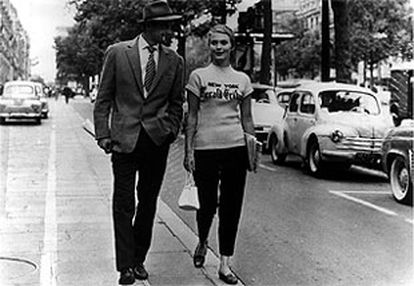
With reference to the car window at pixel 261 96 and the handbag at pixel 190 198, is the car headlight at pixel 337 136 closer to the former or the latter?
the car window at pixel 261 96

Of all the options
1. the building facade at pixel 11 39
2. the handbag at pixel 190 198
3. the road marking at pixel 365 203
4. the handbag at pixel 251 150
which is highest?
the building facade at pixel 11 39

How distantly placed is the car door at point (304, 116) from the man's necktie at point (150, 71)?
8277 millimetres

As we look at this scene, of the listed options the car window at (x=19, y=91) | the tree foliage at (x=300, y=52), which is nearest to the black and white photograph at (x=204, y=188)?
the car window at (x=19, y=91)

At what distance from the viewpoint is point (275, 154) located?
14.9 metres

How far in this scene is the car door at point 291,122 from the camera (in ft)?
46.0

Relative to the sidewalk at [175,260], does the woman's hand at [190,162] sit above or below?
above

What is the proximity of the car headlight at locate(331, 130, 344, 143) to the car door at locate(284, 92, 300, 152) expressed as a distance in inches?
60.3

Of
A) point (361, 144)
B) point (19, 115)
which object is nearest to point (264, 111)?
point (361, 144)

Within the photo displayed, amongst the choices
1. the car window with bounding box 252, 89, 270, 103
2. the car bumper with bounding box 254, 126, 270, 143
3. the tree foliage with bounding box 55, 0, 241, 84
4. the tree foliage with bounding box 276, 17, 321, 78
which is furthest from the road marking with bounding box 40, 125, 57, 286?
the tree foliage with bounding box 276, 17, 321, 78

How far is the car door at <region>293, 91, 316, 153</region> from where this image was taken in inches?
528

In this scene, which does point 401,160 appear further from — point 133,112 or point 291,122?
point 133,112

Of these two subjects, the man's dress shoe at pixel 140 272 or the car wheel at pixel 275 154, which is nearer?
the man's dress shoe at pixel 140 272

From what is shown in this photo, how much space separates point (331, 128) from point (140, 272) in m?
7.64

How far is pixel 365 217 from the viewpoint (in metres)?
8.64
